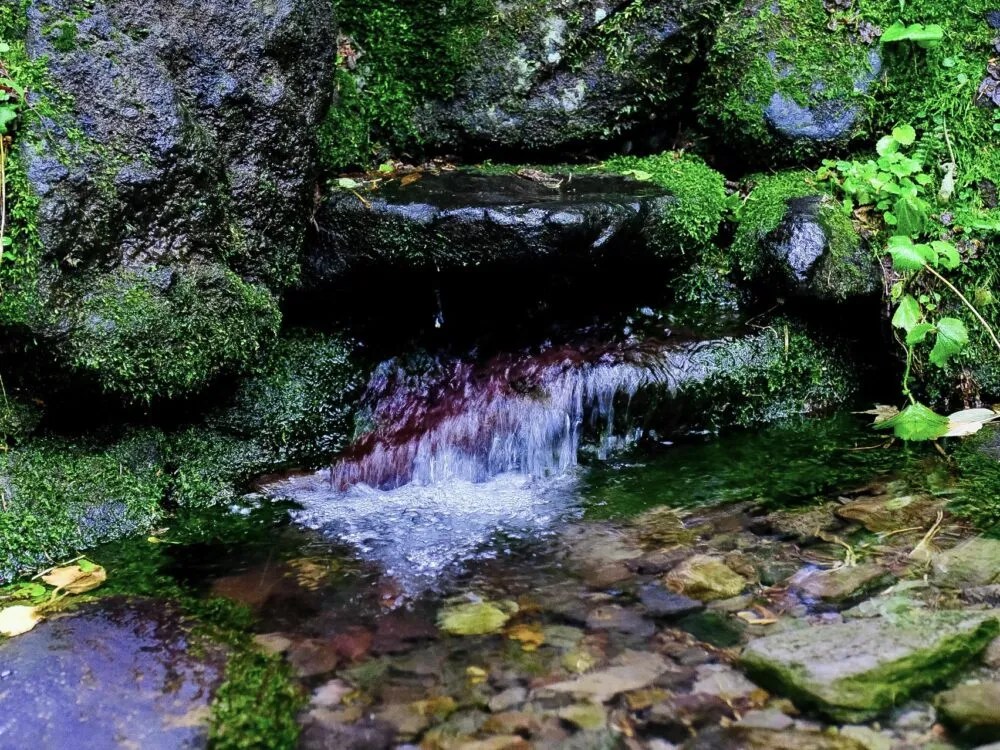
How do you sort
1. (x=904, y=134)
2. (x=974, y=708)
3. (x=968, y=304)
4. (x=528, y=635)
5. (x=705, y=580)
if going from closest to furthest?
(x=974, y=708) → (x=528, y=635) → (x=705, y=580) → (x=968, y=304) → (x=904, y=134)

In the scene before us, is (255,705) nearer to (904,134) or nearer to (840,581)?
(840,581)

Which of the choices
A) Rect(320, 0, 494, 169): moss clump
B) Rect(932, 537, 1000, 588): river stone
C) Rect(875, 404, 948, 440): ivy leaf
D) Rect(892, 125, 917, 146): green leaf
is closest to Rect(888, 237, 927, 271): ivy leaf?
Rect(875, 404, 948, 440): ivy leaf

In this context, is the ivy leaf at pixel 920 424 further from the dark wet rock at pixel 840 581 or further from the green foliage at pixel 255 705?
the green foliage at pixel 255 705

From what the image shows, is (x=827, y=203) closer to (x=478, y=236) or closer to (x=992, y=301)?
(x=992, y=301)

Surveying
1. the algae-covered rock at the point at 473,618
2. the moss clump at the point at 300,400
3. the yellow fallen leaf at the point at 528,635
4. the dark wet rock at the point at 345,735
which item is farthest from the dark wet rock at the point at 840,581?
the moss clump at the point at 300,400

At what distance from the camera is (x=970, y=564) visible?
260 cm

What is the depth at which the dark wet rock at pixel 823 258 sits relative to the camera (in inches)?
161

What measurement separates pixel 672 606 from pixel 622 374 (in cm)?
170

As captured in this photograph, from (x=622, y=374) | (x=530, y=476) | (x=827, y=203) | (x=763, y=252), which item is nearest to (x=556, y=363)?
(x=622, y=374)

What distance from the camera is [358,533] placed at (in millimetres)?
3270

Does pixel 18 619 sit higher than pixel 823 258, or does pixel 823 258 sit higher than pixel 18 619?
pixel 823 258

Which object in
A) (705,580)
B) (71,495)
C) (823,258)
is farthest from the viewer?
(823,258)

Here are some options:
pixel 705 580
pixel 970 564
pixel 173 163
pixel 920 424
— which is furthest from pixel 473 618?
pixel 920 424

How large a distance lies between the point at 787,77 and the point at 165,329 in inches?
148
